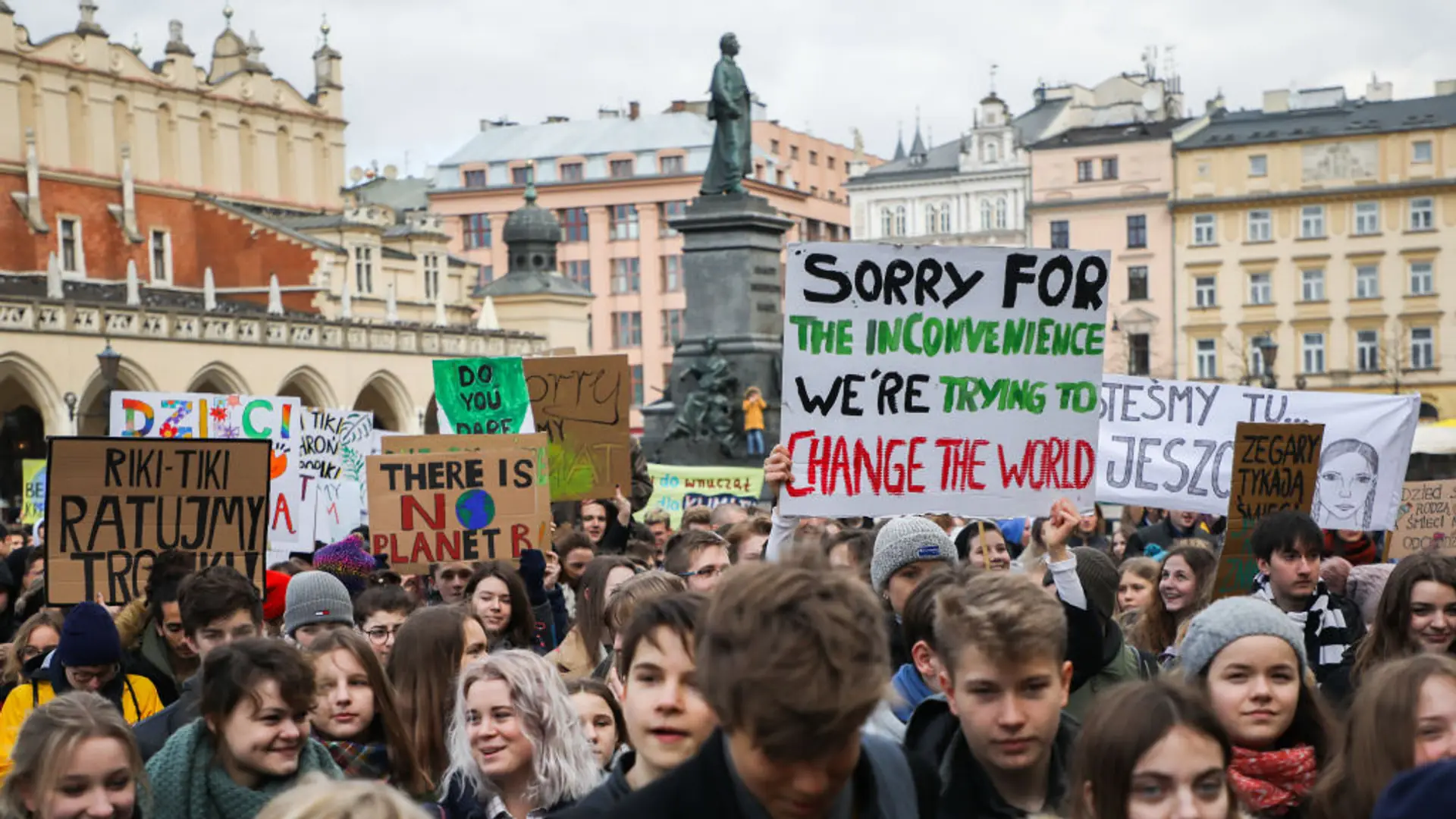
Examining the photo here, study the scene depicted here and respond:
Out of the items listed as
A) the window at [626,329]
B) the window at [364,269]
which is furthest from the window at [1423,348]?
the window at [364,269]

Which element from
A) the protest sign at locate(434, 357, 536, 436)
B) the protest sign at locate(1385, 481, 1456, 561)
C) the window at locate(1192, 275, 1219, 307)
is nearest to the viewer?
the protest sign at locate(1385, 481, 1456, 561)

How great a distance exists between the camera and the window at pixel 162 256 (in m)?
60.5

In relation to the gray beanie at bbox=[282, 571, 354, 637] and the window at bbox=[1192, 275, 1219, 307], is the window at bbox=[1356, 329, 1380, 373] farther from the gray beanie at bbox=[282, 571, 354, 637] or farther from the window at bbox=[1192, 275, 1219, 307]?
the gray beanie at bbox=[282, 571, 354, 637]

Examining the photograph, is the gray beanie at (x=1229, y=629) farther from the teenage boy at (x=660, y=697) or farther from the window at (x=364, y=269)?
the window at (x=364, y=269)

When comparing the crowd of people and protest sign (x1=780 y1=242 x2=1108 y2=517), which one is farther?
protest sign (x1=780 y1=242 x2=1108 y2=517)

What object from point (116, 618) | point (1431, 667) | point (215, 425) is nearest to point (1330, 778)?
point (1431, 667)

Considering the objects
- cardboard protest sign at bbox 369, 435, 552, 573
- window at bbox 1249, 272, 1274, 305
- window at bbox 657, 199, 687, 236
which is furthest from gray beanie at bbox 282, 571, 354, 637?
window at bbox 657, 199, 687, 236

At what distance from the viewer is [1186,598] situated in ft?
26.1

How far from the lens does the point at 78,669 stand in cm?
624

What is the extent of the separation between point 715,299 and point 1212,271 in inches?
2030

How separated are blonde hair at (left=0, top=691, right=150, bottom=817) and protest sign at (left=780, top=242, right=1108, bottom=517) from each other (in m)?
3.00

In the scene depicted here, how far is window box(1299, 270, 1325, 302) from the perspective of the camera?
7206 cm

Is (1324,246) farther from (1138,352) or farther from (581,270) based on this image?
(581,270)

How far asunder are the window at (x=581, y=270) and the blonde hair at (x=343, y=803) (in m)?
87.1
